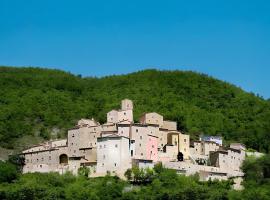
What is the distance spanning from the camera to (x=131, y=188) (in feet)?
235

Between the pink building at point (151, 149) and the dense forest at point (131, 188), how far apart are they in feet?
4.94

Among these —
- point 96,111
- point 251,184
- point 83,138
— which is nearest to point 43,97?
point 96,111

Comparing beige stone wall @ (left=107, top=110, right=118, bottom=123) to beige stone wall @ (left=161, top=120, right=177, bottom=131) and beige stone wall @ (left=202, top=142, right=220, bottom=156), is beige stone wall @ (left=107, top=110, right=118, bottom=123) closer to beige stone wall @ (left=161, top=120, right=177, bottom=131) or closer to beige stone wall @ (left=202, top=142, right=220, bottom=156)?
beige stone wall @ (left=161, top=120, right=177, bottom=131)

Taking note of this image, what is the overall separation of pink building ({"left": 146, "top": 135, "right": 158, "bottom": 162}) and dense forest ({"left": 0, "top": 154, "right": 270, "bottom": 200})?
1506 mm

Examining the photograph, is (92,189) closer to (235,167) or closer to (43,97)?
(235,167)

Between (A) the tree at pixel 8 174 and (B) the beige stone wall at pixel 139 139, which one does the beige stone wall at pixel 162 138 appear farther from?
(A) the tree at pixel 8 174

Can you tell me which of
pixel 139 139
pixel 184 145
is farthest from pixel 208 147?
pixel 139 139

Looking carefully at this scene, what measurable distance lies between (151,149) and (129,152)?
2534mm

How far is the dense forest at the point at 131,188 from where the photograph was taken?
232ft

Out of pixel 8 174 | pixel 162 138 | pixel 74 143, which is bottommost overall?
pixel 8 174

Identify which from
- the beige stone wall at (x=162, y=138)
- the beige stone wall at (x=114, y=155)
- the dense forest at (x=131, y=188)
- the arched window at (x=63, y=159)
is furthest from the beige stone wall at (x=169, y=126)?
the beige stone wall at (x=114, y=155)

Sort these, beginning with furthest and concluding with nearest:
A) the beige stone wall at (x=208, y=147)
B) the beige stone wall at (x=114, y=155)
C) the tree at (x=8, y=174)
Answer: the beige stone wall at (x=208, y=147) < the tree at (x=8, y=174) < the beige stone wall at (x=114, y=155)

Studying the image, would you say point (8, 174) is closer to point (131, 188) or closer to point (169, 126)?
point (131, 188)

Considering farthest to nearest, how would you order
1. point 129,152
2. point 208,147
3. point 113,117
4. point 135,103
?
point 135,103
point 113,117
point 208,147
point 129,152
